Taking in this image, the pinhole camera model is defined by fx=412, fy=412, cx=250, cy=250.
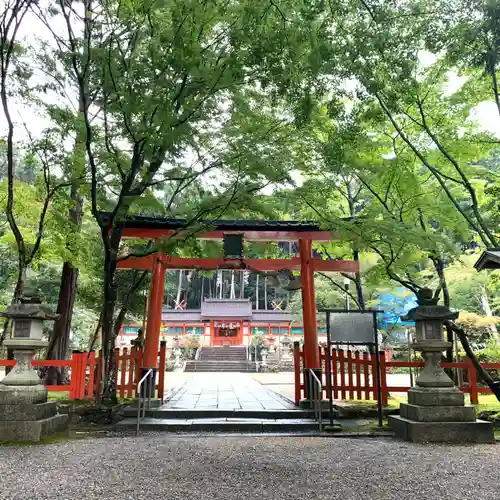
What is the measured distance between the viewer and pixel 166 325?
3334cm

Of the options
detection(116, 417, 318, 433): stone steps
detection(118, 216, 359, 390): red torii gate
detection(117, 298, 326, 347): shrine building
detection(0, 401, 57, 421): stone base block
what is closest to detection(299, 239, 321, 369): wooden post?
detection(118, 216, 359, 390): red torii gate

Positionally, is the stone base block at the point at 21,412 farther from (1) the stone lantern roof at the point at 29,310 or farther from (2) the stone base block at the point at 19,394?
(1) the stone lantern roof at the point at 29,310

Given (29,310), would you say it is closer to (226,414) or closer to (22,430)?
(22,430)

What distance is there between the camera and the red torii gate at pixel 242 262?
9023mm

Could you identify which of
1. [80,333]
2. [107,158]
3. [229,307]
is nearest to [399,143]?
[107,158]

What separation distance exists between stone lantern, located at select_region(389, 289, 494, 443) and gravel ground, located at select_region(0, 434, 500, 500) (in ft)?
1.04

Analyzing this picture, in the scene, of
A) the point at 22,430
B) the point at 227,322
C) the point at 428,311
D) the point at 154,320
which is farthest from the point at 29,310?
the point at 227,322

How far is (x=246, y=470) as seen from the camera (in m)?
4.37

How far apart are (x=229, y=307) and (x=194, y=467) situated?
29.3m

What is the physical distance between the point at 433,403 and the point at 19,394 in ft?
19.9

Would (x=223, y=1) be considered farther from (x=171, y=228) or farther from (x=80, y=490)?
(x=80, y=490)

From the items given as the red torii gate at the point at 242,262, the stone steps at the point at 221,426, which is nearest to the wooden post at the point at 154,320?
the red torii gate at the point at 242,262

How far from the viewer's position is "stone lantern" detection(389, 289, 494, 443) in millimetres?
5922

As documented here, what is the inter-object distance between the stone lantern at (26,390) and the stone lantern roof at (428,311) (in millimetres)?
5758
